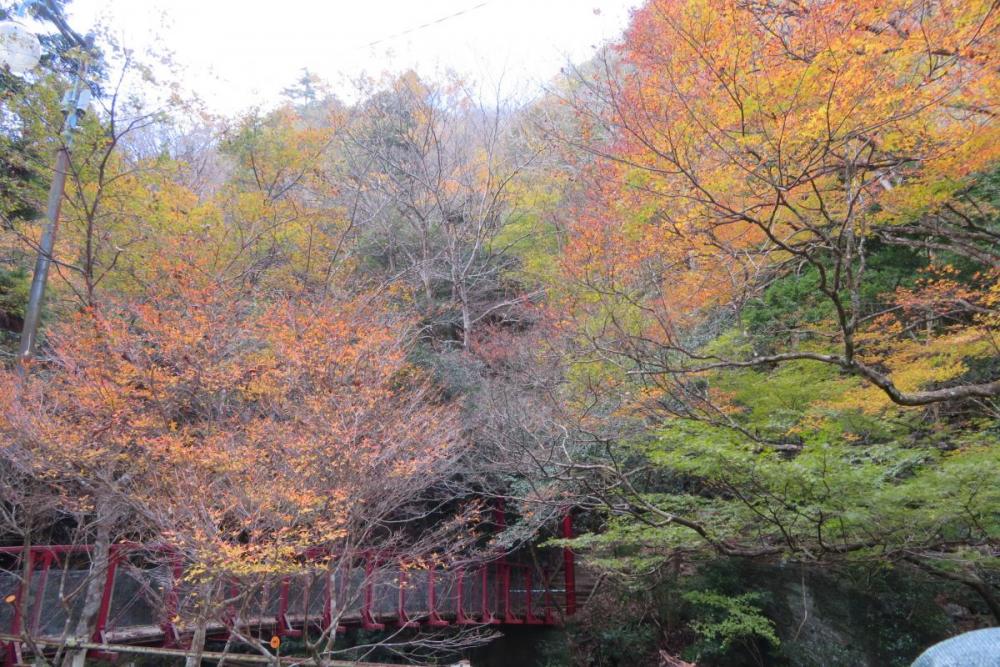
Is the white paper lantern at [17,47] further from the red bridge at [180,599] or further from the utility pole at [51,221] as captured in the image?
the red bridge at [180,599]

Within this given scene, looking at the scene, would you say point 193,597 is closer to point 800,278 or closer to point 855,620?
point 855,620

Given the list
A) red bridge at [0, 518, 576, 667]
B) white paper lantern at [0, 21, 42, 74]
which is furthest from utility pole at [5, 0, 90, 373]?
red bridge at [0, 518, 576, 667]

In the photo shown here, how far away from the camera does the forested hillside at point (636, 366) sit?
5234mm

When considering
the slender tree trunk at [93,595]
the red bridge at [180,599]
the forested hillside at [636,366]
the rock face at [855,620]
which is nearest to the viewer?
the forested hillside at [636,366]

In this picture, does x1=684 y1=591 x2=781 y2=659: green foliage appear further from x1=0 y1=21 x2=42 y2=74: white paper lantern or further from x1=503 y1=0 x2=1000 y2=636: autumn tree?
x1=0 y1=21 x2=42 y2=74: white paper lantern

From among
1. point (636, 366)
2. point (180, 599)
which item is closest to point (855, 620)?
point (636, 366)

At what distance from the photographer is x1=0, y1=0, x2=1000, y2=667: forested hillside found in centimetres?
523

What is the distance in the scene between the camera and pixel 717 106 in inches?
206

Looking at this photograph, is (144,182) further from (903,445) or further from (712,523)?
(903,445)

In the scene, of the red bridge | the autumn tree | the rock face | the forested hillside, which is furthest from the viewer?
the rock face

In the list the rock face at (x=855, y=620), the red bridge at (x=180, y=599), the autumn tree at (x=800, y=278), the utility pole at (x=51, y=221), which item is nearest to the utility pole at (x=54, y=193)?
the utility pole at (x=51, y=221)

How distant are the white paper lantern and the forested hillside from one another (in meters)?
1.90

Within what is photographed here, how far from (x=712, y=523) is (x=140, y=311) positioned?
8619mm

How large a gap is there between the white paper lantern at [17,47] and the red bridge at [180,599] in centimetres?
463
